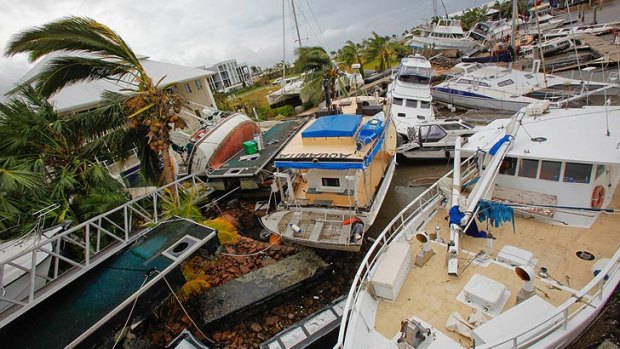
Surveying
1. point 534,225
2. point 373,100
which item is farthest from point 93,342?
point 373,100

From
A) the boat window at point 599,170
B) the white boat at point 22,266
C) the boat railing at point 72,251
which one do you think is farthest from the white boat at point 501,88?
the white boat at point 22,266

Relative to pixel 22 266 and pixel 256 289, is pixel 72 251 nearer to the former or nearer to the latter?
pixel 22 266

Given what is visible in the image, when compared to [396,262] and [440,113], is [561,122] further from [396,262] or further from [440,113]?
[440,113]

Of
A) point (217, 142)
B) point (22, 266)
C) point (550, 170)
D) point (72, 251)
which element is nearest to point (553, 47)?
point (550, 170)

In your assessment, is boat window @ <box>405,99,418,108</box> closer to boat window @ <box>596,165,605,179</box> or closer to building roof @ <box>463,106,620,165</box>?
building roof @ <box>463,106,620,165</box>

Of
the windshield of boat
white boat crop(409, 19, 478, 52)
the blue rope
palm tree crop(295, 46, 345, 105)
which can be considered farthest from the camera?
white boat crop(409, 19, 478, 52)

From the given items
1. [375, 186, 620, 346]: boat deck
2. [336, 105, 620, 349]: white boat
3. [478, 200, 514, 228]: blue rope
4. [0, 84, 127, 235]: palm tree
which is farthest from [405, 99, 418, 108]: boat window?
[0, 84, 127, 235]: palm tree
